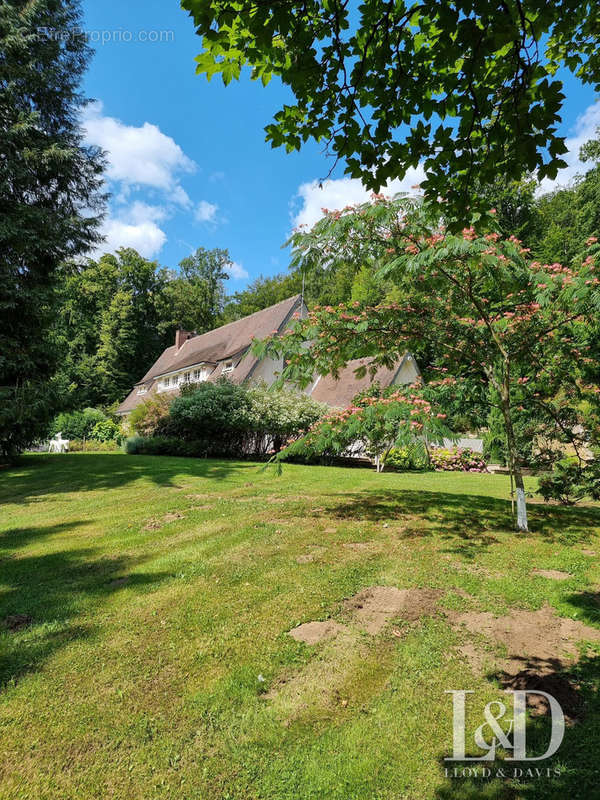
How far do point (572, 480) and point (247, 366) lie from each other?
1899 cm

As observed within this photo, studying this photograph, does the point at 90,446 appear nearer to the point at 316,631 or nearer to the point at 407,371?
the point at 407,371

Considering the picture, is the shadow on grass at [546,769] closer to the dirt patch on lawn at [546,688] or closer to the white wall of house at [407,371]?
the dirt patch on lawn at [546,688]

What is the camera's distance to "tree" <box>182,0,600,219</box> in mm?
2309

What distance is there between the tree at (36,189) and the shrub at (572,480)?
12.7 metres

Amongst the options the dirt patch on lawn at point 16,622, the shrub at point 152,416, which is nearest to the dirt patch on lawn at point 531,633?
the dirt patch on lawn at point 16,622

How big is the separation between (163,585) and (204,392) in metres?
13.6

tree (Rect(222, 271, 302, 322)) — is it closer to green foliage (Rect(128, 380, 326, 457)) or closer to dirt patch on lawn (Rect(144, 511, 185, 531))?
green foliage (Rect(128, 380, 326, 457))

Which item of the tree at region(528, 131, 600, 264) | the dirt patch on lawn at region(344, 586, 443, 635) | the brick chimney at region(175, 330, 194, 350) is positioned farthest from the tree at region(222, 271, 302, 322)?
the dirt patch on lawn at region(344, 586, 443, 635)

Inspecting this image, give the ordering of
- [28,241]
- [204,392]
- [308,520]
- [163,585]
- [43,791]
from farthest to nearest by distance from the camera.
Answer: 1. [204,392]
2. [28,241]
3. [308,520]
4. [163,585]
5. [43,791]

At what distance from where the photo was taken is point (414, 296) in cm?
624

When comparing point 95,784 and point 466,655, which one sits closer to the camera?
point 95,784

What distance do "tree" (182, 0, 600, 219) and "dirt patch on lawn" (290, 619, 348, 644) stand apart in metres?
3.48

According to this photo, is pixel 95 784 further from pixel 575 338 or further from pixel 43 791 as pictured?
pixel 575 338


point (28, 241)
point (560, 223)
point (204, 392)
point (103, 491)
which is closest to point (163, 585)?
point (103, 491)
